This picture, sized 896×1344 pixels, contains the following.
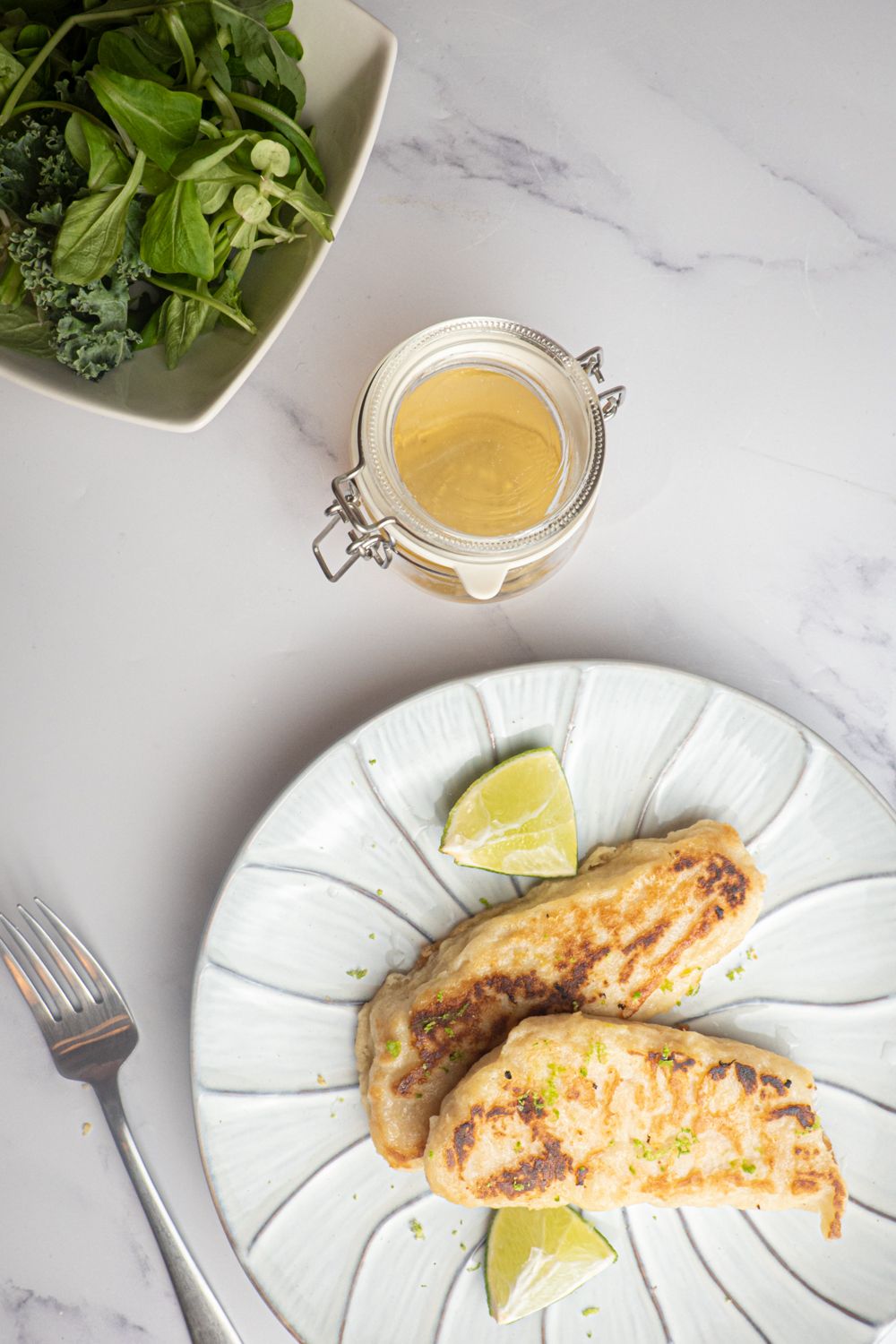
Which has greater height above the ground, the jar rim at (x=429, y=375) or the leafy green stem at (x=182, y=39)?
the leafy green stem at (x=182, y=39)

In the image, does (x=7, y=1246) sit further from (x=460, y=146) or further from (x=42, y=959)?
(x=460, y=146)

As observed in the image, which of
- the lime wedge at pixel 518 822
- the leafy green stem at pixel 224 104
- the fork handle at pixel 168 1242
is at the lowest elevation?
the fork handle at pixel 168 1242

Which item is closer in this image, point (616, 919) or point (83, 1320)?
point (616, 919)

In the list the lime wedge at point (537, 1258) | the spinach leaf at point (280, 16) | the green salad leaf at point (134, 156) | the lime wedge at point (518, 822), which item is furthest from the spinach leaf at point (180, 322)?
the lime wedge at point (537, 1258)

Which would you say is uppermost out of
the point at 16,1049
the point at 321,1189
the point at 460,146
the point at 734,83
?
the point at 734,83

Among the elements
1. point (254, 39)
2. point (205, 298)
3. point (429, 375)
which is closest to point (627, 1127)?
point (429, 375)

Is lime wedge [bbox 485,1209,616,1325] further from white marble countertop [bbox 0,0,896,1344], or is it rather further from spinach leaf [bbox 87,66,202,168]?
spinach leaf [bbox 87,66,202,168]

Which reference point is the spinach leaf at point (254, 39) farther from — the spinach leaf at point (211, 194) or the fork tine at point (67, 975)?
the fork tine at point (67, 975)

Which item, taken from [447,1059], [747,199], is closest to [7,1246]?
[447,1059]
